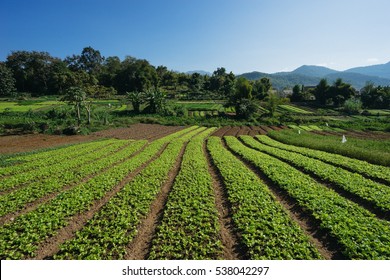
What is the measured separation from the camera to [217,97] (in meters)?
95.3

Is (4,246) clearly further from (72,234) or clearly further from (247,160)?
(247,160)

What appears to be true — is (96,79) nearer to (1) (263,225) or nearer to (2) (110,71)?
(2) (110,71)

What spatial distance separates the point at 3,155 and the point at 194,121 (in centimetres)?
3840

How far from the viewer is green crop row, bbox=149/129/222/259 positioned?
23.9 ft

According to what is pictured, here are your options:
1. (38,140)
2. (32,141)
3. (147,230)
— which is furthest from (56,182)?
(38,140)

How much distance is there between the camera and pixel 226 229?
8.70 meters

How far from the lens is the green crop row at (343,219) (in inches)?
274

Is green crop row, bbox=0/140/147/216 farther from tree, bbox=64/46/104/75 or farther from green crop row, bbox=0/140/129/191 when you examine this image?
tree, bbox=64/46/104/75

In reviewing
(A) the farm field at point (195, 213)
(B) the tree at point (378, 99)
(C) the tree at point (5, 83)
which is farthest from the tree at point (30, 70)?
(B) the tree at point (378, 99)

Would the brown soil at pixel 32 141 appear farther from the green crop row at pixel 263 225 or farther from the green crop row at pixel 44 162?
the green crop row at pixel 263 225

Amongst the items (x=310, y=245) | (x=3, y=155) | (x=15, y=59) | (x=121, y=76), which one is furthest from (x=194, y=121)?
(x=15, y=59)

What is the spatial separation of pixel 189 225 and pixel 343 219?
21.1ft

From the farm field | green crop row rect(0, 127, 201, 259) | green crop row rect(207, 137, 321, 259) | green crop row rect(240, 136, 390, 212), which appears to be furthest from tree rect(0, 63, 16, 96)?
green crop row rect(240, 136, 390, 212)

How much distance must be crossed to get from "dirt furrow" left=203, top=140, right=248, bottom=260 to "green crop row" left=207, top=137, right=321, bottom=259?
0.24 m
